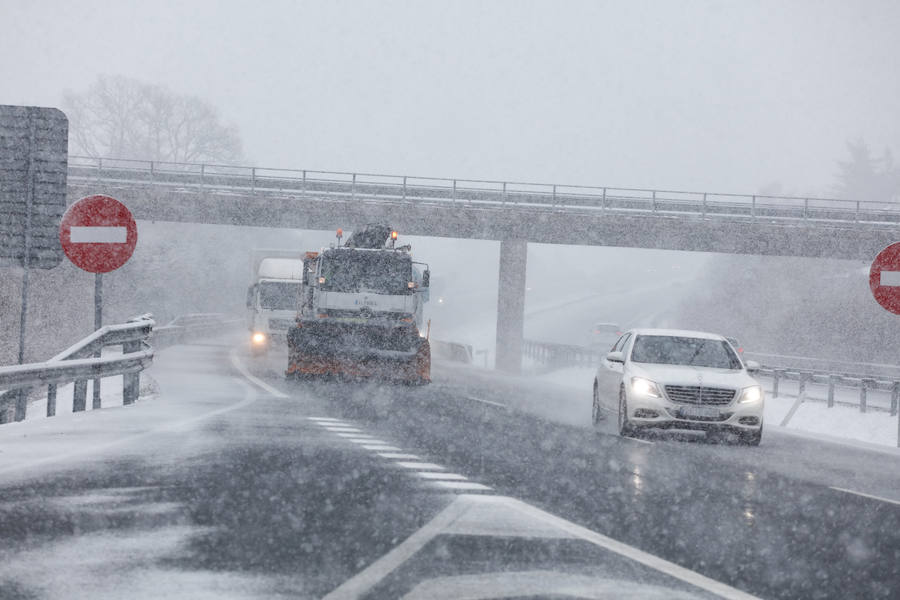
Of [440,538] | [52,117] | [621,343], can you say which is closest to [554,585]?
[440,538]

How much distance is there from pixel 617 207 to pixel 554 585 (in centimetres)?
4030

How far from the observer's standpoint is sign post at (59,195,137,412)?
15.1m

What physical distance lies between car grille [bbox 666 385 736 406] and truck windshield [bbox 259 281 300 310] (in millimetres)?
22594

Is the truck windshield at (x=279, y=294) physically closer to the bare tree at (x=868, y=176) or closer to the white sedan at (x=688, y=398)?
the white sedan at (x=688, y=398)

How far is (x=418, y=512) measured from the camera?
8.19 m

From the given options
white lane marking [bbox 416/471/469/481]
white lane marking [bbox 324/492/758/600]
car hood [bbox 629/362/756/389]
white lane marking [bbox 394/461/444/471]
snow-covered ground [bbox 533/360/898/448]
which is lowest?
snow-covered ground [bbox 533/360/898/448]

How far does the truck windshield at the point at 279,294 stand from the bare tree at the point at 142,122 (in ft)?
136

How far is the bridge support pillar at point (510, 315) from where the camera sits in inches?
1877

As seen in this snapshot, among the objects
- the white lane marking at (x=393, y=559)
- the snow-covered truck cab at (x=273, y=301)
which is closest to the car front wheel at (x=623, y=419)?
the white lane marking at (x=393, y=559)

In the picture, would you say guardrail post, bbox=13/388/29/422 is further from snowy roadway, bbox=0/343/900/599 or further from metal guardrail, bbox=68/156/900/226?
metal guardrail, bbox=68/156/900/226

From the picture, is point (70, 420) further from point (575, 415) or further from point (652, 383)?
point (575, 415)

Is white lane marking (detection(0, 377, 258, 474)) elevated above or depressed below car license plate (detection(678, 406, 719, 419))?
below

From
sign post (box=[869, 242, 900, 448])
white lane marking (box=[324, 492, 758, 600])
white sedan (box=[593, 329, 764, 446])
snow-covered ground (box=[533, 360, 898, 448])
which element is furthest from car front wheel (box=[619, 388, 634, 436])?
white lane marking (box=[324, 492, 758, 600])

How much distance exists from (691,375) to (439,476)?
6.18 meters
